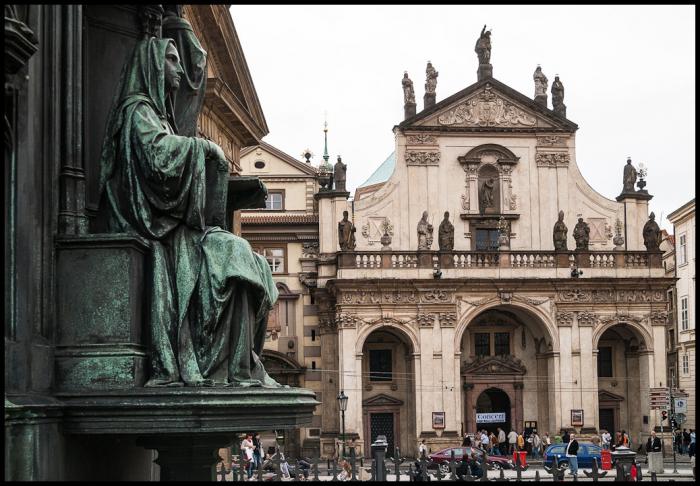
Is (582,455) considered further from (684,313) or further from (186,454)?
(186,454)

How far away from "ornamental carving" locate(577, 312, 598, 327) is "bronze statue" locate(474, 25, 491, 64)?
11.8 meters

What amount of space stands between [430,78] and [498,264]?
8.82 meters

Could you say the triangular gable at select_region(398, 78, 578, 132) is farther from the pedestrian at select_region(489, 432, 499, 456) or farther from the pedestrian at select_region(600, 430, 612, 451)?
the pedestrian at select_region(600, 430, 612, 451)

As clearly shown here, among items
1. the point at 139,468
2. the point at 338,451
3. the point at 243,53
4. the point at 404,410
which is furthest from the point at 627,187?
the point at 139,468

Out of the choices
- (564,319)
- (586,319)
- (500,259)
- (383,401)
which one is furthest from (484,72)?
(383,401)

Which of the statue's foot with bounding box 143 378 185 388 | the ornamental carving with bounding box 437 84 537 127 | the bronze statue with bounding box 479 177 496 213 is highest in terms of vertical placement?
the ornamental carving with bounding box 437 84 537 127

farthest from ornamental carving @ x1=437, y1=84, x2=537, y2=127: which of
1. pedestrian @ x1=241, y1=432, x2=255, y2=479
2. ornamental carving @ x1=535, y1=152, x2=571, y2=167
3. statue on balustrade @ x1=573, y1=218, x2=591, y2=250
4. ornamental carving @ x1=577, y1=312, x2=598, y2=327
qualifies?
pedestrian @ x1=241, y1=432, x2=255, y2=479

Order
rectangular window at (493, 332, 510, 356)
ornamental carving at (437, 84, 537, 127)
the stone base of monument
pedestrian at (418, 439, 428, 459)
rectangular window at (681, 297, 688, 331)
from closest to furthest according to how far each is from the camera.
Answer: the stone base of monument, pedestrian at (418, 439, 428, 459), ornamental carving at (437, 84, 537, 127), rectangular window at (493, 332, 510, 356), rectangular window at (681, 297, 688, 331)

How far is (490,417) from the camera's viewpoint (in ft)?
170

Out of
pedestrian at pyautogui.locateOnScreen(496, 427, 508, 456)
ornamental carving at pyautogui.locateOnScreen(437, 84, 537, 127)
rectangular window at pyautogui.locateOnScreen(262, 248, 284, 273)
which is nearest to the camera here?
pedestrian at pyautogui.locateOnScreen(496, 427, 508, 456)

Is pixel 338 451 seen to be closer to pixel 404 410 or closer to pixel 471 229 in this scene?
pixel 404 410

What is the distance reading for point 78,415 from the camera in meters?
5.23

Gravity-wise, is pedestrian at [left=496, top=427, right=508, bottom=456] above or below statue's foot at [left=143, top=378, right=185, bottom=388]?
below

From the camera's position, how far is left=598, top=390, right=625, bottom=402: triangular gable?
171 feet
